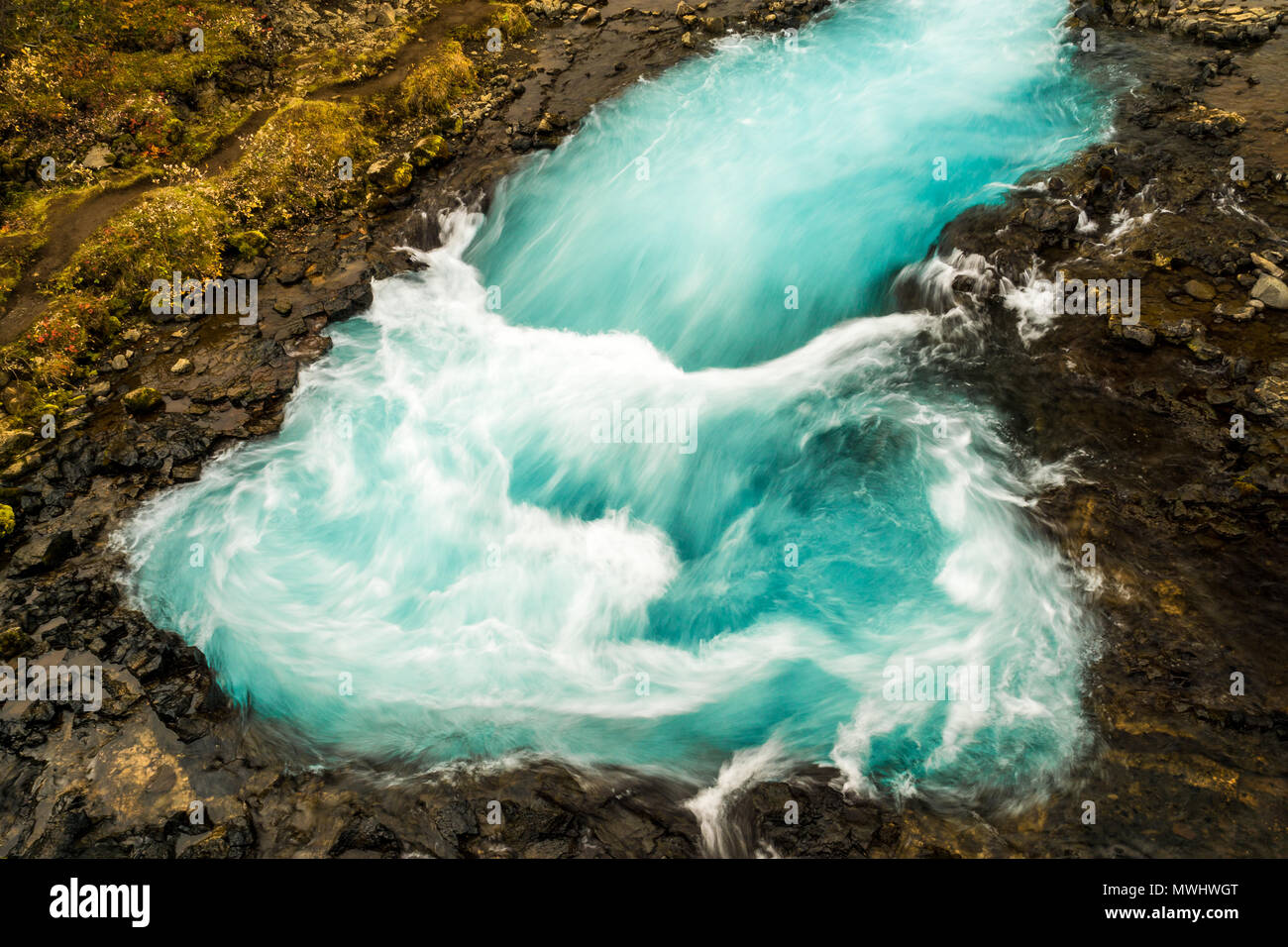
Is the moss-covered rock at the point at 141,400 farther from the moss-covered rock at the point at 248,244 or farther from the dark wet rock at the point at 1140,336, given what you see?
the dark wet rock at the point at 1140,336

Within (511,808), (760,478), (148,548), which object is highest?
(760,478)

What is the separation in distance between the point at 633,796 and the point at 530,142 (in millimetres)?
19595

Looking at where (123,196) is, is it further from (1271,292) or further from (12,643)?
(1271,292)

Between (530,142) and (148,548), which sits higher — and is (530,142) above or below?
above

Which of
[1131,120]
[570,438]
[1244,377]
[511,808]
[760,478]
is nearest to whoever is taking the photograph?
[511,808]

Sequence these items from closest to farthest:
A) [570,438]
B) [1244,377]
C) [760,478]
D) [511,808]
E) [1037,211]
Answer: [511,808]
[1244,377]
[760,478]
[570,438]
[1037,211]

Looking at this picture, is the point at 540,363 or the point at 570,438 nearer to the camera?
the point at 570,438

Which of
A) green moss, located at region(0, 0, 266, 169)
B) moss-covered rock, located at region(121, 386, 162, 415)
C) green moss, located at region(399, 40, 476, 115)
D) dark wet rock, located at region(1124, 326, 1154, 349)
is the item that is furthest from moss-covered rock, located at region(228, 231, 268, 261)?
dark wet rock, located at region(1124, 326, 1154, 349)

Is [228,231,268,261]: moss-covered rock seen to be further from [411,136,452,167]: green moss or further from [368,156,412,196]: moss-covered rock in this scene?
[411,136,452,167]: green moss

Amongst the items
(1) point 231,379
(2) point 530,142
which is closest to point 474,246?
(2) point 530,142

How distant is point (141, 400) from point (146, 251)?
16.6 feet

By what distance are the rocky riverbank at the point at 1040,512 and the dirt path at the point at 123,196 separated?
1.30 meters

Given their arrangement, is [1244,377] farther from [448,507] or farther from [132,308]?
[132,308]

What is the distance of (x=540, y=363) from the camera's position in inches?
697
